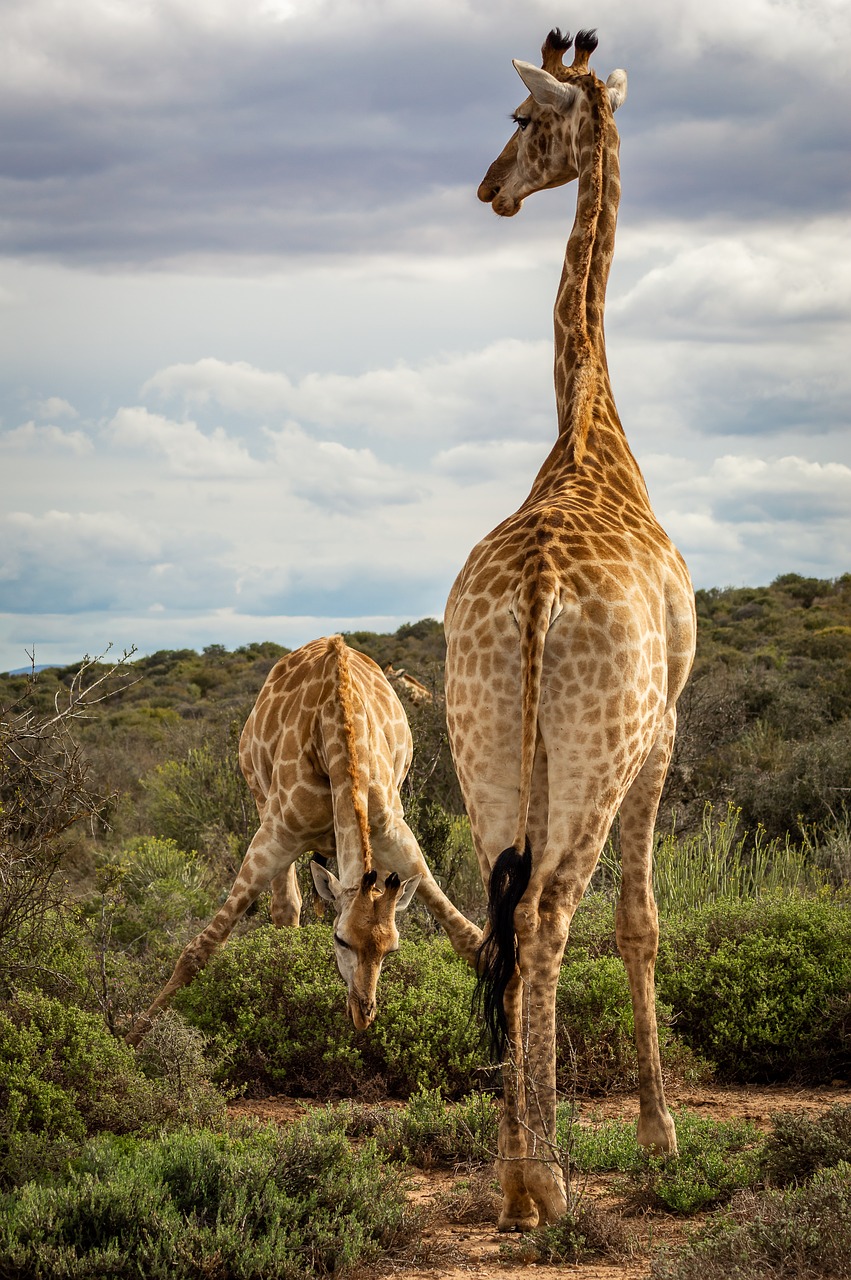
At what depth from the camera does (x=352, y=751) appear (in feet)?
24.0

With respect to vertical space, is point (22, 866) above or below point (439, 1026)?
above

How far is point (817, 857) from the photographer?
12586 mm

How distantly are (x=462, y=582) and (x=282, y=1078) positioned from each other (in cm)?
353

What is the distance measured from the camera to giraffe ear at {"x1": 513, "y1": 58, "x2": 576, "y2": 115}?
713cm

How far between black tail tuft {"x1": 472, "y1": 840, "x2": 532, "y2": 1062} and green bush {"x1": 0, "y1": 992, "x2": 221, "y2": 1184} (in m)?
2.06

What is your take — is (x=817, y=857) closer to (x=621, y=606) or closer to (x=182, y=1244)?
(x=621, y=606)

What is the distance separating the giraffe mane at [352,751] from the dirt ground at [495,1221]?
151cm

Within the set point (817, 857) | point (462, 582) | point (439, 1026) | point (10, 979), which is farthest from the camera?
point (817, 857)

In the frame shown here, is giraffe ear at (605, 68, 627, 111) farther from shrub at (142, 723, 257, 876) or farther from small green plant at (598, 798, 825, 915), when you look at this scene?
shrub at (142, 723, 257, 876)

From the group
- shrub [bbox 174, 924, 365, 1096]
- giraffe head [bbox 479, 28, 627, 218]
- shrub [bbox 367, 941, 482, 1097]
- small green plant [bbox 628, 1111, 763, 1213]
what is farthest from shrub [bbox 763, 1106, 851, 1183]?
giraffe head [bbox 479, 28, 627, 218]

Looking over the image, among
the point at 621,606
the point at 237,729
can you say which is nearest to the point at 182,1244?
the point at 621,606

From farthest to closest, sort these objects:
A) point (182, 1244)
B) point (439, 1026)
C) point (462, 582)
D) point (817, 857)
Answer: point (817, 857)
point (439, 1026)
point (462, 582)
point (182, 1244)

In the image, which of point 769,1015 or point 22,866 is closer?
point 22,866

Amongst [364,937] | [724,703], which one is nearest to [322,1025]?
[364,937]
